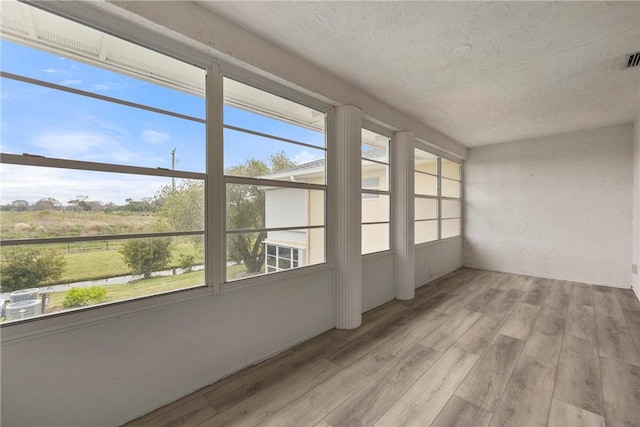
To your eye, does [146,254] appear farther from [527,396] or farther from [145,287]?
[527,396]

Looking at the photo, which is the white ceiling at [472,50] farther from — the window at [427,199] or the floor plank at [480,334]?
the floor plank at [480,334]

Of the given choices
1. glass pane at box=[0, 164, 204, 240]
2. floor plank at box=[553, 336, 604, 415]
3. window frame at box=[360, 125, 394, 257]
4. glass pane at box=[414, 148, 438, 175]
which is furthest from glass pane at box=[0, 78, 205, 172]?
glass pane at box=[414, 148, 438, 175]

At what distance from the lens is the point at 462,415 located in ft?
5.29

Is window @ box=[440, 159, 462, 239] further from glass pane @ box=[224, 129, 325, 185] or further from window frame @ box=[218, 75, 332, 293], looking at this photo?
glass pane @ box=[224, 129, 325, 185]

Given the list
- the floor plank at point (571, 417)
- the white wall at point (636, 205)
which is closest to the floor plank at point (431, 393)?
the floor plank at point (571, 417)

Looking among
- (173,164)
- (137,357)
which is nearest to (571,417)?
(137,357)

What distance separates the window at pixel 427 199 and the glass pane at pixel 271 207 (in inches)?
108

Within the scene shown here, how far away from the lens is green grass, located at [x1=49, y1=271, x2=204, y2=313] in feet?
4.68

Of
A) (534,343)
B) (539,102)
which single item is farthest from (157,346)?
(539,102)

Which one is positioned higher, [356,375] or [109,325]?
[109,325]

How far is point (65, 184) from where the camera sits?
145cm

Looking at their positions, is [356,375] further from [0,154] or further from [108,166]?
[0,154]

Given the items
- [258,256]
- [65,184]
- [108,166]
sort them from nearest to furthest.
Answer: [65,184] → [108,166] → [258,256]

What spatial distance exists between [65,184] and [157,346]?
1161 mm
